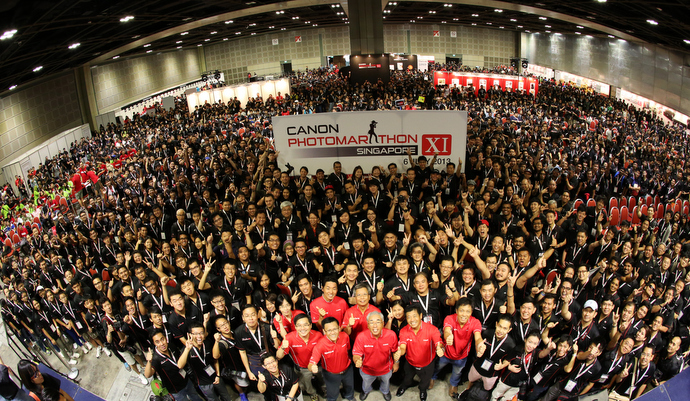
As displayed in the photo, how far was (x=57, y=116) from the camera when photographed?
79.7ft

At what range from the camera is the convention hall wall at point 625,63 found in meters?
22.7

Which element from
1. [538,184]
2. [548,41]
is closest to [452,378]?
[538,184]

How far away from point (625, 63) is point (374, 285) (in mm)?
33115

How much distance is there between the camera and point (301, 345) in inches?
161

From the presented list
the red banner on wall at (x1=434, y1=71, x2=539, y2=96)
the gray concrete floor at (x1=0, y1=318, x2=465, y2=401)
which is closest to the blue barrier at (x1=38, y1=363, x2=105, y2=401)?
the gray concrete floor at (x1=0, y1=318, x2=465, y2=401)

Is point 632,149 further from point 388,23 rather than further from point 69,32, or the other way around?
point 388,23

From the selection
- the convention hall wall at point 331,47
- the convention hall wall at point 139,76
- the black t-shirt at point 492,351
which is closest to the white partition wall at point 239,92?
the convention hall wall at point 139,76

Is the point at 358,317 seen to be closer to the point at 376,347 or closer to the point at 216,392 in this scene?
the point at 376,347

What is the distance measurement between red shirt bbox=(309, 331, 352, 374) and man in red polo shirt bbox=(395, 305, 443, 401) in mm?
574

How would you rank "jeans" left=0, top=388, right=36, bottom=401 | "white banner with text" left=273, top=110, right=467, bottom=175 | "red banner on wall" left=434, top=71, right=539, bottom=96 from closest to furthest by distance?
"jeans" left=0, top=388, right=36, bottom=401, "white banner with text" left=273, top=110, right=467, bottom=175, "red banner on wall" left=434, top=71, right=539, bottom=96

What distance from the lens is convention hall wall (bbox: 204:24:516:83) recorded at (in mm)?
45750

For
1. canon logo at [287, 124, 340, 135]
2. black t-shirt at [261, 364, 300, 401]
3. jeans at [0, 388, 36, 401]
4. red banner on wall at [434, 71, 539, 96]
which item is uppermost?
canon logo at [287, 124, 340, 135]

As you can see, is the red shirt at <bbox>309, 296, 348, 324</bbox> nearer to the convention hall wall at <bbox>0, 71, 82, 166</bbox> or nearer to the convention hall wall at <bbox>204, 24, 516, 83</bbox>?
the convention hall wall at <bbox>0, 71, 82, 166</bbox>

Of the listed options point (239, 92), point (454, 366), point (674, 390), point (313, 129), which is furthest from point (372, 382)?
point (239, 92)
